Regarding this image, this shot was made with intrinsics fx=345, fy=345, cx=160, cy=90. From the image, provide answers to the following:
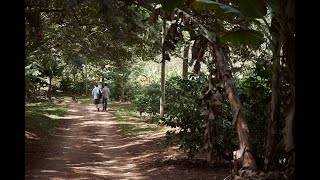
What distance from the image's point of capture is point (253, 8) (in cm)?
455

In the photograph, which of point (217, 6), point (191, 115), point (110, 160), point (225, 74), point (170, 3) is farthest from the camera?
point (110, 160)

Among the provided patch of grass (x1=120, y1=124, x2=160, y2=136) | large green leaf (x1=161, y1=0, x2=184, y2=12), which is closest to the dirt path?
patch of grass (x1=120, y1=124, x2=160, y2=136)

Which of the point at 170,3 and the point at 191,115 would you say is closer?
the point at 170,3

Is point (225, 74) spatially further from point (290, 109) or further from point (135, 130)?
point (135, 130)

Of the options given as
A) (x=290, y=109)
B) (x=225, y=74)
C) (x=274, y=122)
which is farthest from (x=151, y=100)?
(x=290, y=109)

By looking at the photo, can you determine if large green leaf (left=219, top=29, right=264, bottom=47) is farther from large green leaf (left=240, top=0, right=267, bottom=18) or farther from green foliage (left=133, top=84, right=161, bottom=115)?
green foliage (left=133, top=84, right=161, bottom=115)

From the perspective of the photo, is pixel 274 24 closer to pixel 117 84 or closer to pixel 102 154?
pixel 102 154

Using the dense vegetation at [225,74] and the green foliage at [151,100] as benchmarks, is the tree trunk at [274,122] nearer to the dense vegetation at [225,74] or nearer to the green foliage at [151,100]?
the dense vegetation at [225,74]

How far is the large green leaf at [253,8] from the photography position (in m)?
4.49

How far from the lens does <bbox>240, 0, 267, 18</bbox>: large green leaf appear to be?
4.49 meters

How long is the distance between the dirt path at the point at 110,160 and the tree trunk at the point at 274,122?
2.44 meters

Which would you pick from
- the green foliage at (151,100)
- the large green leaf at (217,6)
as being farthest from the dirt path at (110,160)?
the large green leaf at (217,6)

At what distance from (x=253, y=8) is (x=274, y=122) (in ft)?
5.41
